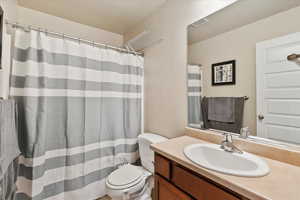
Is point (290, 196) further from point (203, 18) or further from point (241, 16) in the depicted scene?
point (203, 18)

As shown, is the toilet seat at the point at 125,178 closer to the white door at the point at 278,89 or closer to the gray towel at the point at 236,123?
the gray towel at the point at 236,123

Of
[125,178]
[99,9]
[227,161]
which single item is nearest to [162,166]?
[227,161]

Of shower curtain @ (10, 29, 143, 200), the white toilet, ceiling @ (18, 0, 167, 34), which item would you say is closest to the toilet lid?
the white toilet

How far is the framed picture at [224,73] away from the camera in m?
1.12

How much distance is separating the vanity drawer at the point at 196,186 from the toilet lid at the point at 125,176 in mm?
588

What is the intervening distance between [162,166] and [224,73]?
909 millimetres

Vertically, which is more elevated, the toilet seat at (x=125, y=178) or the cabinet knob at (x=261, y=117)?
the cabinet knob at (x=261, y=117)

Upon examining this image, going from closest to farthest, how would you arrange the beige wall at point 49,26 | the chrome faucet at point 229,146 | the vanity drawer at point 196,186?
1. the vanity drawer at point 196,186
2. the chrome faucet at point 229,146
3. the beige wall at point 49,26

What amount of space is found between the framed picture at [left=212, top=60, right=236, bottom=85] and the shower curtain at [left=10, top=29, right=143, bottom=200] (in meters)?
1.05

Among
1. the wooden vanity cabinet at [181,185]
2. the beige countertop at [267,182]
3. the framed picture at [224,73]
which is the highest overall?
the framed picture at [224,73]

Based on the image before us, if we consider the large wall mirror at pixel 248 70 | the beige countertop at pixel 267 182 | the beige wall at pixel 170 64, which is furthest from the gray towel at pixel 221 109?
the beige countertop at pixel 267 182

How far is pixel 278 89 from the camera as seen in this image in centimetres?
90

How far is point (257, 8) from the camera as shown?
0.99m

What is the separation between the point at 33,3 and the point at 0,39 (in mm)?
1142
